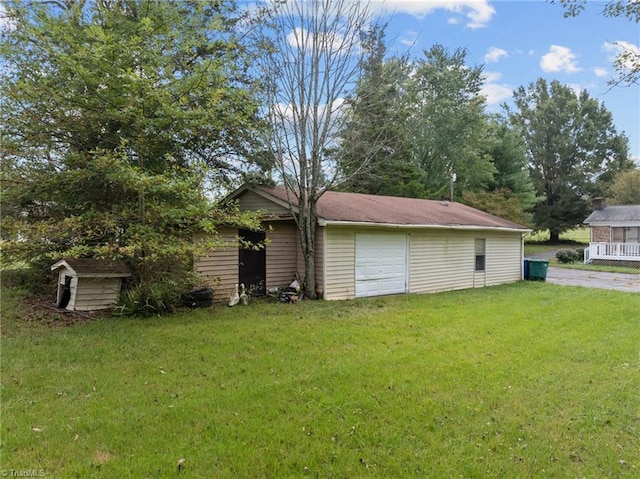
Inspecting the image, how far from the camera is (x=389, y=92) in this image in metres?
11.3

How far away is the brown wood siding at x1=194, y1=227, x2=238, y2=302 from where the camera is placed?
367 inches

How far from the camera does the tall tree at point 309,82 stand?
389 inches

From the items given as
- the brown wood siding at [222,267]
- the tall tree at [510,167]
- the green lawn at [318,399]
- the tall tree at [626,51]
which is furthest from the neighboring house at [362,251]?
the tall tree at [510,167]

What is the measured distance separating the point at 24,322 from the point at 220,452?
6088 mm

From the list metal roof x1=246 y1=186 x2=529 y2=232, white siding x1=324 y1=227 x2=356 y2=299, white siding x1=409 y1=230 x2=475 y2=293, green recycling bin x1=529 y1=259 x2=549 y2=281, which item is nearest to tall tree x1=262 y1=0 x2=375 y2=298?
white siding x1=324 y1=227 x2=356 y2=299

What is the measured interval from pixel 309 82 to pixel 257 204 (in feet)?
12.9

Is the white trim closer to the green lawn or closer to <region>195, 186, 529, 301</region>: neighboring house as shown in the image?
<region>195, 186, 529, 301</region>: neighboring house

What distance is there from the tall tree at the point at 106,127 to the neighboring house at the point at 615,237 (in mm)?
22495

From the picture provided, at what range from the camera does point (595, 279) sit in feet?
51.0

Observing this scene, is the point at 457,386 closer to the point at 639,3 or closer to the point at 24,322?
the point at 639,3

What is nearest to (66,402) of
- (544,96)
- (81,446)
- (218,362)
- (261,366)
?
(81,446)

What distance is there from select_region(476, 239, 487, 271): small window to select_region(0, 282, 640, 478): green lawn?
6.38 meters

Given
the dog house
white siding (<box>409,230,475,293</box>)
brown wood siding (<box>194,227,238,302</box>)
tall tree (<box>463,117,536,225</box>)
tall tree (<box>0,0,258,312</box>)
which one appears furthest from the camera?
tall tree (<box>463,117,536,225</box>)

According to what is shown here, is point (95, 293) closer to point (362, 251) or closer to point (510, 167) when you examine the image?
point (362, 251)
